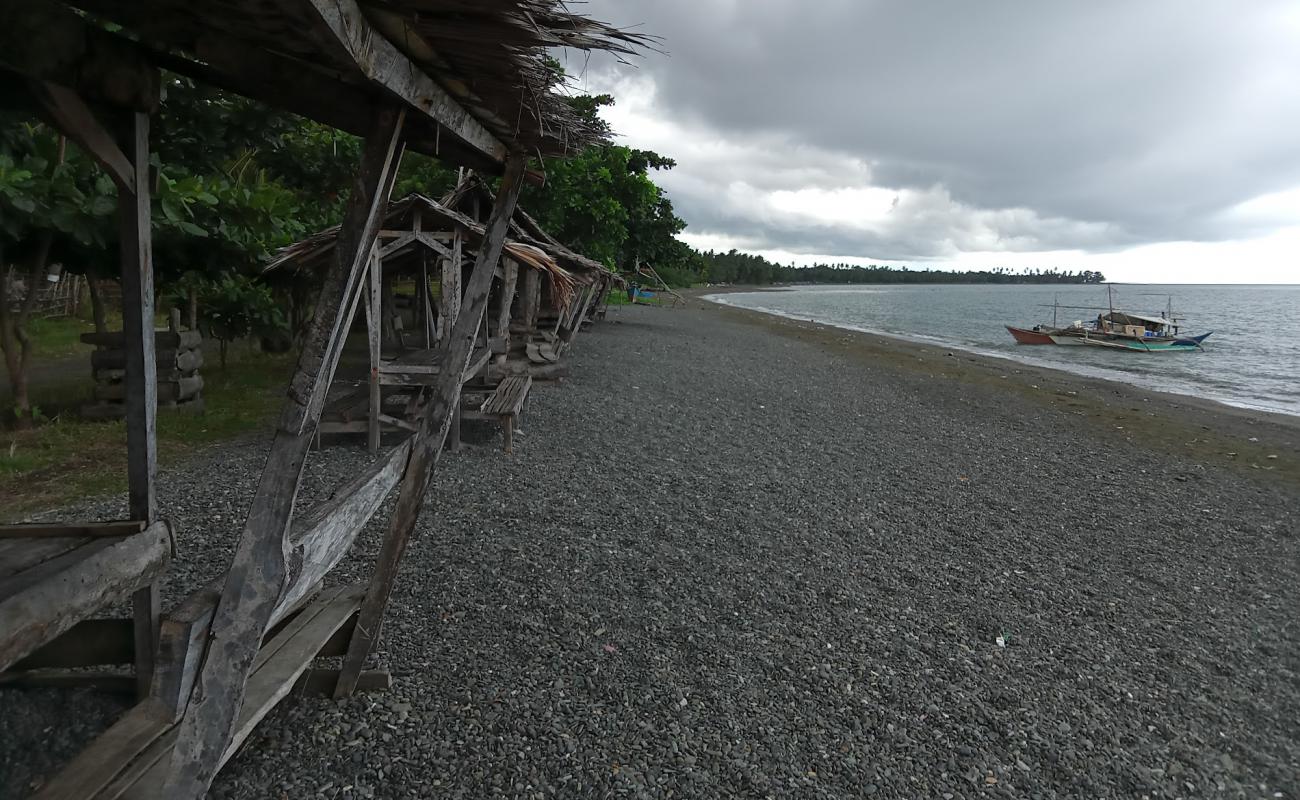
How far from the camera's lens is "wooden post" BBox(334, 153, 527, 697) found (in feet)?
10.7

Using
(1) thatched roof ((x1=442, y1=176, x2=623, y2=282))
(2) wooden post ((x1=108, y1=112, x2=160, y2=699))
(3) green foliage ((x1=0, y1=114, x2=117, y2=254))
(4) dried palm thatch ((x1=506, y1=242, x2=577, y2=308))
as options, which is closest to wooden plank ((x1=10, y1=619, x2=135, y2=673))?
(2) wooden post ((x1=108, y1=112, x2=160, y2=699))

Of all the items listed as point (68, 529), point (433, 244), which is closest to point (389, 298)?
point (433, 244)

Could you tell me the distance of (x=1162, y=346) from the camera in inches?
1367

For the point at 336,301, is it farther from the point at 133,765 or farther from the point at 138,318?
the point at 133,765

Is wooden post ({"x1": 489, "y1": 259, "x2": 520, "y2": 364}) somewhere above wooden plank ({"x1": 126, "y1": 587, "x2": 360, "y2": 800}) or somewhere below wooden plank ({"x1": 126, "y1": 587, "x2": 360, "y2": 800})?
above

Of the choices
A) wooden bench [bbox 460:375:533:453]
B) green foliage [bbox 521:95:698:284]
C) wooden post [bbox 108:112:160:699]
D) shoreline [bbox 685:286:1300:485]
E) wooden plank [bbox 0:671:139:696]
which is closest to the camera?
wooden post [bbox 108:112:160:699]

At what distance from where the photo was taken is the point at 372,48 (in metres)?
1.97

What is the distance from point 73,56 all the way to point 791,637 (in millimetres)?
4554

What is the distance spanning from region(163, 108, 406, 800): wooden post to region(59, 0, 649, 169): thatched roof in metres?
0.35

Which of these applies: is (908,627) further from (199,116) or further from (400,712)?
(199,116)

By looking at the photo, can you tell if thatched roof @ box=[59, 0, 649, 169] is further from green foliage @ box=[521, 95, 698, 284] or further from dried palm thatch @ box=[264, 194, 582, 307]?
green foliage @ box=[521, 95, 698, 284]

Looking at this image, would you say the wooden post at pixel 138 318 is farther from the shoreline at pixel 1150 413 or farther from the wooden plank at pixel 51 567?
the shoreline at pixel 1150 413

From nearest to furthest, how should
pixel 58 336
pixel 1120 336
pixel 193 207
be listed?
pixel 193 207 → pixel 58 336 → pixel 1120 336

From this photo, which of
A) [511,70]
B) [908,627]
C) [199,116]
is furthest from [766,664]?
[199,116]
